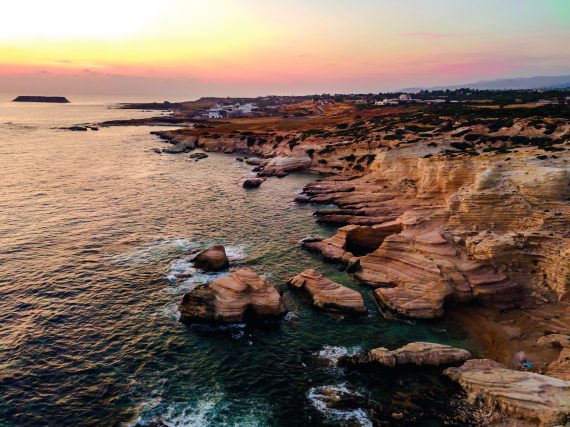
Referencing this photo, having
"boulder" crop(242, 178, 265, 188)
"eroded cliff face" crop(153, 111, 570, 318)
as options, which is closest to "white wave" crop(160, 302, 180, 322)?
"eroded cliff face" crop(153, 111, 570, 318)

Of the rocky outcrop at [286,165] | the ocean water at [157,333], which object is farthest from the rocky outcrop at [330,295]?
the rocky outcrop at [286,165]

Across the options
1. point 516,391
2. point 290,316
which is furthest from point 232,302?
point 516,391

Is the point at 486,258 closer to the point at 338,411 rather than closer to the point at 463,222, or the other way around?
the point at 463,222

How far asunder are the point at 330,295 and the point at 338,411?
12095 mm

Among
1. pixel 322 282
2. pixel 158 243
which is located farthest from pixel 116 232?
pixel 322 282

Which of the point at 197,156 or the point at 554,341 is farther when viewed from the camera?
the point at 197,156

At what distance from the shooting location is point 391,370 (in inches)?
1009

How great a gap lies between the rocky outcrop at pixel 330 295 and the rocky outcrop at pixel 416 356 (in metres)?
5.97

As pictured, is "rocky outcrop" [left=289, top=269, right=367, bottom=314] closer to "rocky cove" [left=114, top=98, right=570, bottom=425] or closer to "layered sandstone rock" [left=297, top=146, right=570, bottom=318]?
"rocky cove" [left=114, top=98, right=570, bottom=425]

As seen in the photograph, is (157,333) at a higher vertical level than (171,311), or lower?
lower

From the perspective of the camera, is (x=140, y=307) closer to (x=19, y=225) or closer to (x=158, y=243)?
(x=158, y=243)

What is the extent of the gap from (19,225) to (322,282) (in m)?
41.8

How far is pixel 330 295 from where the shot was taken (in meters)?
33.7

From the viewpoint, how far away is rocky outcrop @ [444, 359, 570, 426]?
64.5ft
